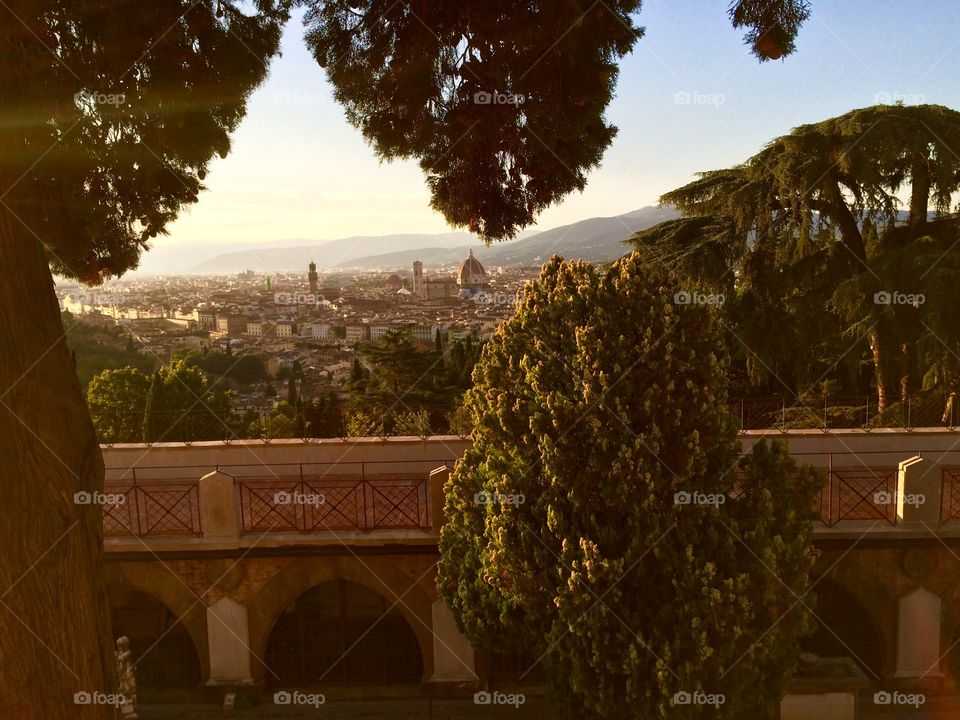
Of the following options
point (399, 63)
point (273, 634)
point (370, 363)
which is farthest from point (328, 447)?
point (370, 363)

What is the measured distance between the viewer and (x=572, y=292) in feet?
21.9

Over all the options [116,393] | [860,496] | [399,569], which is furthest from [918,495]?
[116,393]

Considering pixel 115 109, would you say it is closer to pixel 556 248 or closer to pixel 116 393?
pixel 556 248

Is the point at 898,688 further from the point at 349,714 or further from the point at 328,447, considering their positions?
the point at 328,447

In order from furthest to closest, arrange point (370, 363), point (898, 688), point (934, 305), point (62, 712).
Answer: point (370, 363), point (934, 305), point (898, 688), point (62, 712)

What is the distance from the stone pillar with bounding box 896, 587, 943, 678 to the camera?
9.21 metres

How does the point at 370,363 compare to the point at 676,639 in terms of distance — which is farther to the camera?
the point at 370,363

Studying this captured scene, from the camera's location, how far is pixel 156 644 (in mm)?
9969

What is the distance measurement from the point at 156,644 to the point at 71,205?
6803mm

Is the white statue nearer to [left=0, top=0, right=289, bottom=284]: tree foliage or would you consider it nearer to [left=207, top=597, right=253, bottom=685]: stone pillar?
[left=207, top=597, right=253, bottom=685]: stone pillar

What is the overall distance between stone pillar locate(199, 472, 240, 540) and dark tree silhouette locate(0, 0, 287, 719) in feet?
11.1

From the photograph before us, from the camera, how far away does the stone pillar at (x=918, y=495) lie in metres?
8.82

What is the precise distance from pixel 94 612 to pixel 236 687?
5.20 metres

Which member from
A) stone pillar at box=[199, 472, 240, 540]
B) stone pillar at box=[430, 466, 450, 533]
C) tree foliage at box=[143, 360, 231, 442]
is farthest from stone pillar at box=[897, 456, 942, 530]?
tree foliage at box=[143, 360, 231, 442]
